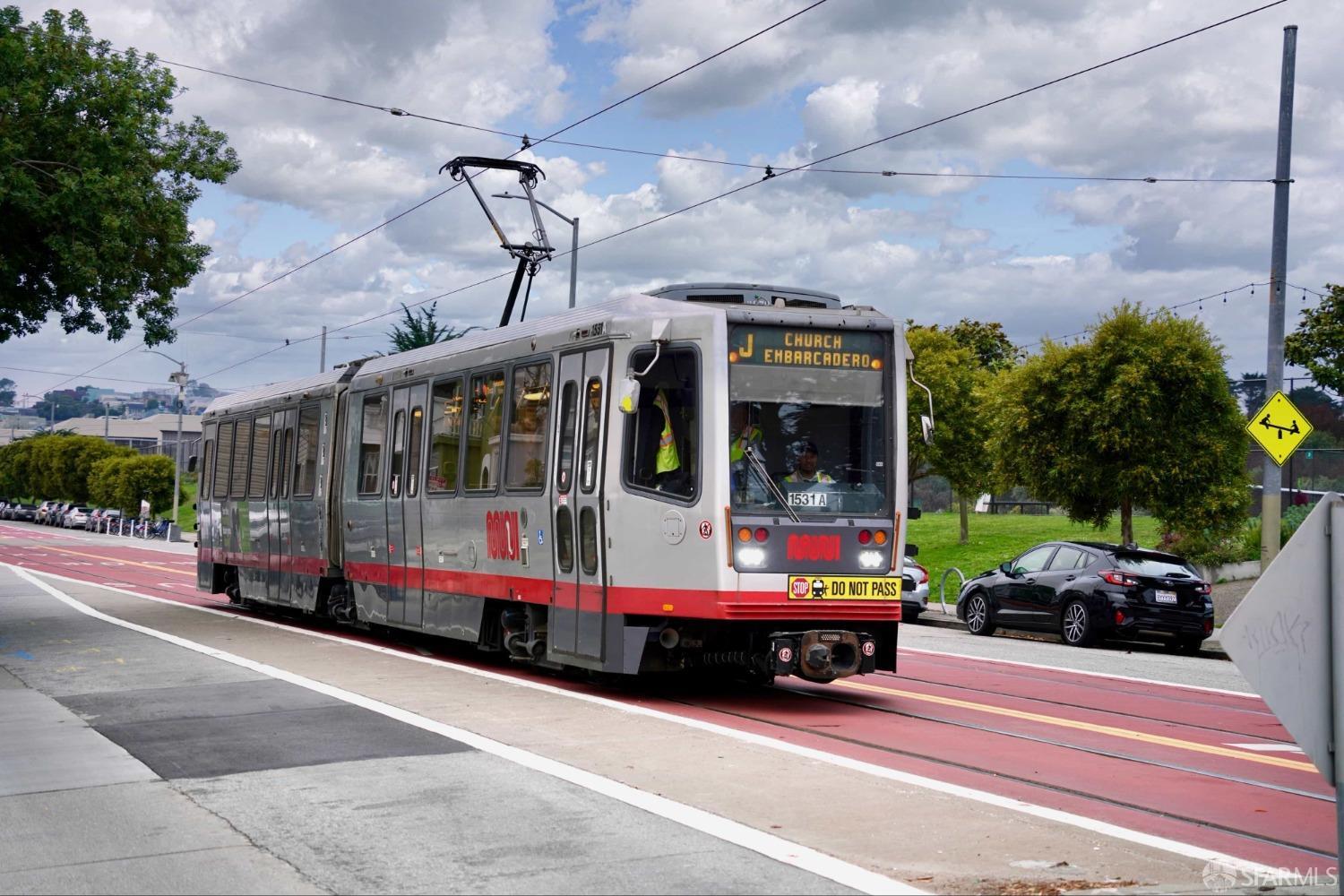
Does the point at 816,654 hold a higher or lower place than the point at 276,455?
lower

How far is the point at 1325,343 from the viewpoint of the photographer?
1170 inches

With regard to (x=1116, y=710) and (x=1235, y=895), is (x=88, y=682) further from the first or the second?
(x=1235, y=895)

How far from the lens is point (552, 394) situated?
13961mm

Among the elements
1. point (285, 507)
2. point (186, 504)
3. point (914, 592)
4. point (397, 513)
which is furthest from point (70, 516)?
point (397, 513)

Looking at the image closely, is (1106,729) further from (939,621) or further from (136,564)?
(136,564)

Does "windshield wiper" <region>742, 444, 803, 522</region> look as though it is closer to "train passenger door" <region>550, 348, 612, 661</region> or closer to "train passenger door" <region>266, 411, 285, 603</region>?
"train passenger door" <region>550, 348, 612, 661</region>

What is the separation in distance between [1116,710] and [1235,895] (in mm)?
6989

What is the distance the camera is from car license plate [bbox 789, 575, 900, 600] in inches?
472

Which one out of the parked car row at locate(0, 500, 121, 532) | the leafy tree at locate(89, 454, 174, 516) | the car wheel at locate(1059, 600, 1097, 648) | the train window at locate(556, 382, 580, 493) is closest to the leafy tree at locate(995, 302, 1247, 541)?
the car wheel at locate(1059, 600, 1097, 648)

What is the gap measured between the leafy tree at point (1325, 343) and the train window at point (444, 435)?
18.7m

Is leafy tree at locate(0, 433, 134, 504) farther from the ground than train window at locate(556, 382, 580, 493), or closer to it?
farther from the ground

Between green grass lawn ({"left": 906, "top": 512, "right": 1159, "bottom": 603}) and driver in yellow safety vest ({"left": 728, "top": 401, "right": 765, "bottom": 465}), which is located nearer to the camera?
driver in yellow safety vest ({"left": 728, "top": 401, "right": 765, "bottom": 465})

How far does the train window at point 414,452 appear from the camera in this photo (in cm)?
1727

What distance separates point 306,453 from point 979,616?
416 inches
